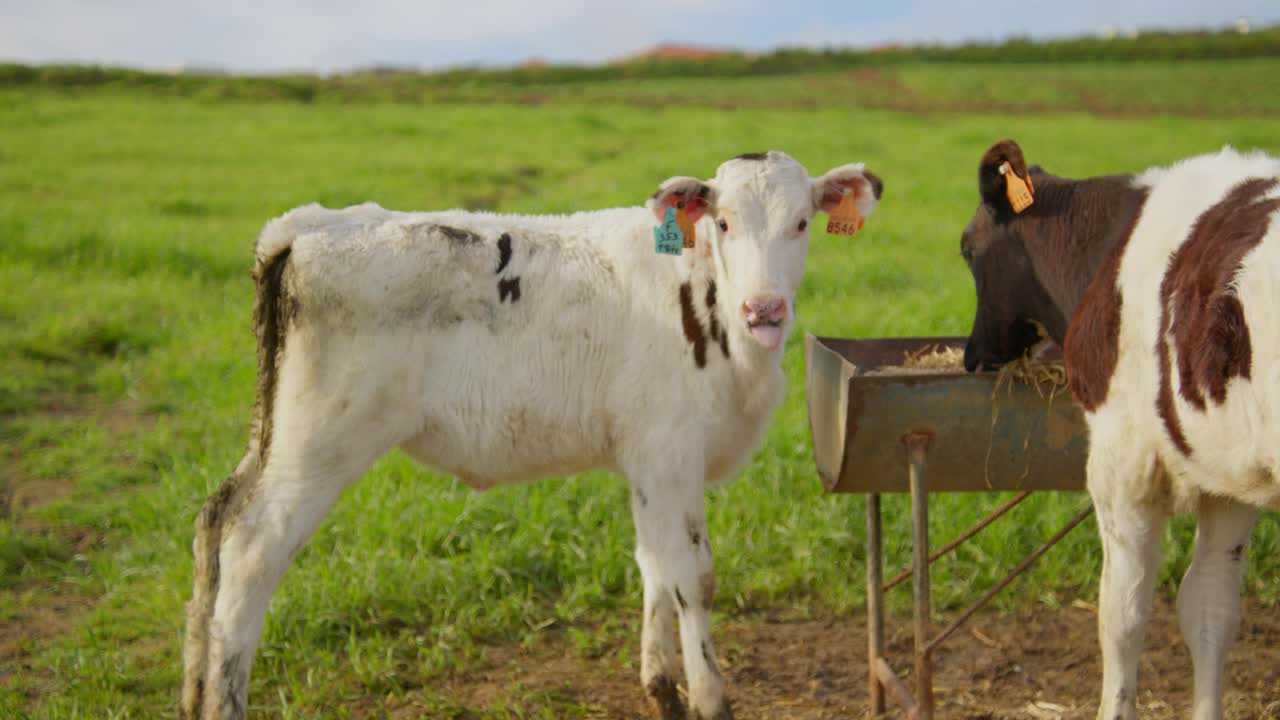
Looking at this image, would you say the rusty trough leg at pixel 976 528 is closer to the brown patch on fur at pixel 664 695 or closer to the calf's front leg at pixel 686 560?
the calf's front leg at pixel 686 560

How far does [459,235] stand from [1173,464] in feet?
8.48

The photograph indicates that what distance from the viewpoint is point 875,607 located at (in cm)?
466

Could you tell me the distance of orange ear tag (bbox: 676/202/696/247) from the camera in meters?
4.36

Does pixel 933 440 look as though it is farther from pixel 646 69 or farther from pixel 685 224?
pixel 646 69

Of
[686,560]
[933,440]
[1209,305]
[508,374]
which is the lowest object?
[686,560]

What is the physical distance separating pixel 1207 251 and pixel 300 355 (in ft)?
9.92

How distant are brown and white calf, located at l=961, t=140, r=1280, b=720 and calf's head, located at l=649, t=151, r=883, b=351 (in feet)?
2.38

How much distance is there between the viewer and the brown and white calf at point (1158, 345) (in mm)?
3113

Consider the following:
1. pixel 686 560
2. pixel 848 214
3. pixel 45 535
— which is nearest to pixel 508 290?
pixel 686 560

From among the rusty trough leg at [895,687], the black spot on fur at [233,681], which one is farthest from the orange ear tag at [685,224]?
the black spot on fur at [233,681]

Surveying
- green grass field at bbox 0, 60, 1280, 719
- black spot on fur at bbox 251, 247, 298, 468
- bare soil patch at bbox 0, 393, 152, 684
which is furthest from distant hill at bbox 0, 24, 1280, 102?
black spot on fur at bbox 251, 247, 298, 468

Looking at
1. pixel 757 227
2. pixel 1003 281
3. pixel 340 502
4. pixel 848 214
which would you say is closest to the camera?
pixel 757 227

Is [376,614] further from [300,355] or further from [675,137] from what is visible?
[675,137]

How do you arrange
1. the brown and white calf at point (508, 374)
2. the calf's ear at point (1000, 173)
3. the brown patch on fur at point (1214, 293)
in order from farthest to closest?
the calf's ear at point (1000, 173)
the brown and white calf at point (508, 374)
the brown patch on fur at point (1214, 293)
